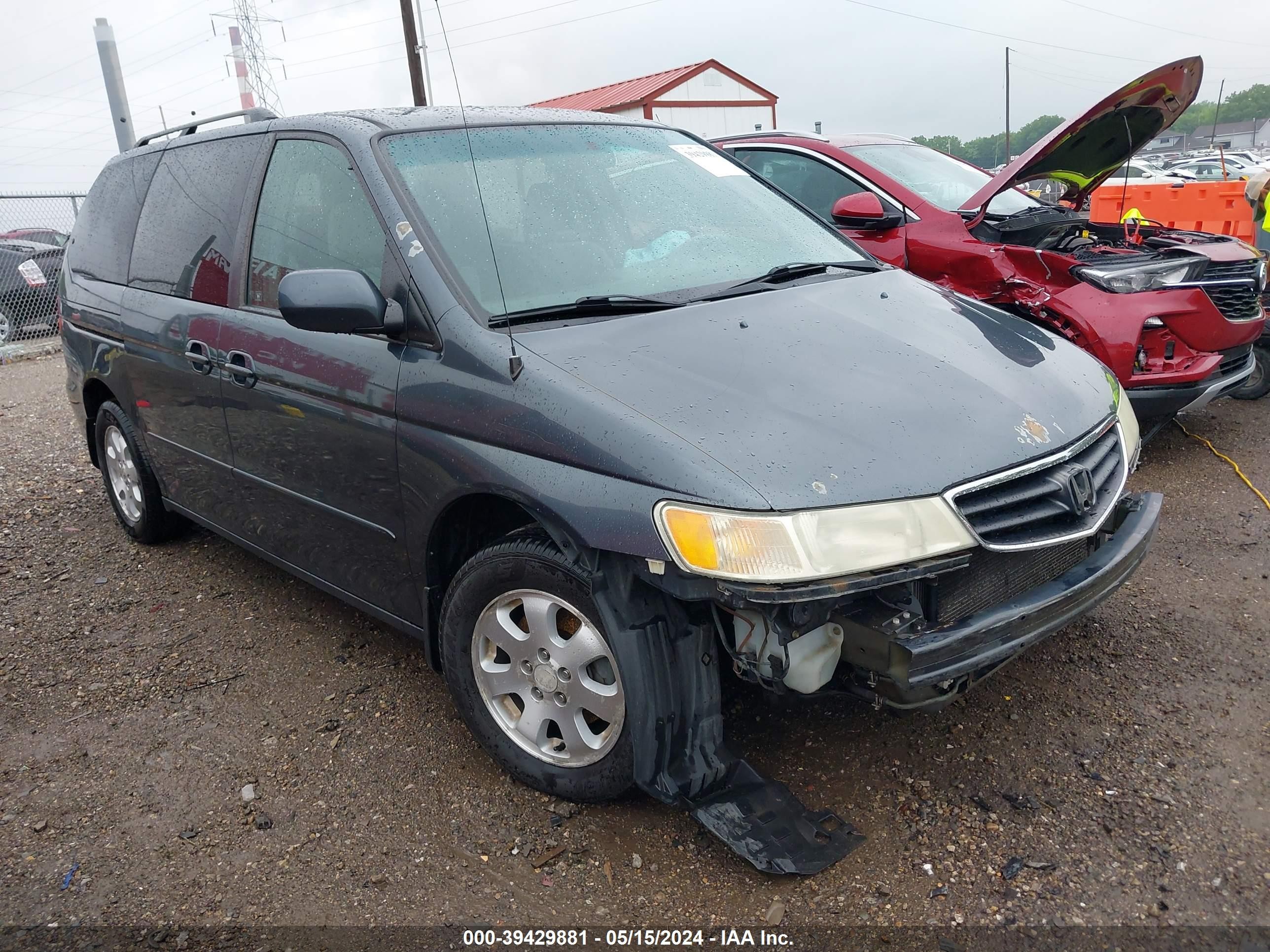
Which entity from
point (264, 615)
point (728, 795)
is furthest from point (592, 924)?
point (264, 615)

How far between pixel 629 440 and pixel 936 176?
4.51 m

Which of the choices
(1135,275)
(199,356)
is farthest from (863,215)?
(199,356)

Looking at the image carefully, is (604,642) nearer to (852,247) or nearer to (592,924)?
(592,924)

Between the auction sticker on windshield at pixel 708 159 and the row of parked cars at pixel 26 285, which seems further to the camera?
the row of parked cars at pixel 26 285

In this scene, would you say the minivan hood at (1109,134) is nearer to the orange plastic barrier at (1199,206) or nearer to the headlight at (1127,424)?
the headlight at (1127,424)

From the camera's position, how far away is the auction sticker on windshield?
3578 millimetres

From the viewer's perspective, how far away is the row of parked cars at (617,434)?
86.1 inches

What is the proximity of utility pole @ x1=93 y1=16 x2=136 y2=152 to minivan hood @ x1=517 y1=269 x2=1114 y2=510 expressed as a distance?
15638mm

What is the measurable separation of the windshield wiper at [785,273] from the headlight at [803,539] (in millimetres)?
974

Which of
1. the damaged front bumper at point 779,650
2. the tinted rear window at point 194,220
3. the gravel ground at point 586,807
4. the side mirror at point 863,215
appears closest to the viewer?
the damaged front bumper at point 779,650

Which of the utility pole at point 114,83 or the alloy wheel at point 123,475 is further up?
the utility pole at point 114,83

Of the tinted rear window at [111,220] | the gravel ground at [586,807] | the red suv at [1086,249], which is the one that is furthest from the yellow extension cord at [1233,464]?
the tinted rear window at [111,220]

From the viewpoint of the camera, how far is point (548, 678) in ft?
8.34

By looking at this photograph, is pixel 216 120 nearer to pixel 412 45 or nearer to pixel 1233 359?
pixel 1233 359
